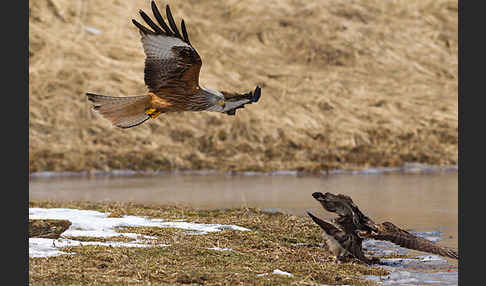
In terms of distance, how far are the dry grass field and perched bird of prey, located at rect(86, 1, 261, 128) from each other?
1562cm

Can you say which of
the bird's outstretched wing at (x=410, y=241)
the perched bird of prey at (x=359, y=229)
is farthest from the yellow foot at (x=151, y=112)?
the bird's outstretched wing at (x=410, y=241)

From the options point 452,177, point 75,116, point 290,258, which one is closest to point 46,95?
point 75,116

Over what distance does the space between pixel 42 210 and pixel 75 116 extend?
1518cm

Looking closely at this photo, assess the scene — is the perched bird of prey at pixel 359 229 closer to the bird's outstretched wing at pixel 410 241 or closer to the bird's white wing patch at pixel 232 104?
the bird's outstretched wing at pixel 410 241

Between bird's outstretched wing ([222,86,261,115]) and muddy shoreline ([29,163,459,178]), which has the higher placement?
bird's outstretched wing ([222,86,261,115])

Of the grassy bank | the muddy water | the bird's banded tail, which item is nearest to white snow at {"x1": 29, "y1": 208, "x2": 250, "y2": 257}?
the grassy bank

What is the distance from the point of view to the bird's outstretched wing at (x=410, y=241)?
7.61 metres

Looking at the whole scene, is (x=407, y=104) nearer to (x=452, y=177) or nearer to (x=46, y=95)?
(x=452, y=177)

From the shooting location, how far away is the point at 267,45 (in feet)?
116

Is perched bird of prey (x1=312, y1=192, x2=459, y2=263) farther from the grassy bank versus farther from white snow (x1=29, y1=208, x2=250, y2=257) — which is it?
white snow (x1=29, y1=208, x2=250, y2=257)

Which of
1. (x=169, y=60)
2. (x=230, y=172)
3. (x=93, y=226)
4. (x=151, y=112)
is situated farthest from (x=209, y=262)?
(x=230, y=172)

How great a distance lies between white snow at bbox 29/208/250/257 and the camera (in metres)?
7.89

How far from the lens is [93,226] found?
380 inches

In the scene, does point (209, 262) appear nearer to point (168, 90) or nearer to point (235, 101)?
point (235, 101)
